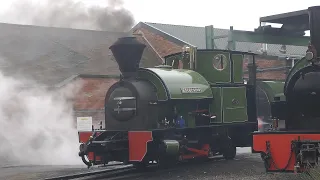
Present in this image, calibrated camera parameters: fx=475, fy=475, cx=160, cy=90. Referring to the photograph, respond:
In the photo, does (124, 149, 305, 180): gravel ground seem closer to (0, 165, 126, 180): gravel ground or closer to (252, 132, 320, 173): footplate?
(252, 132, 320, 173): footplate

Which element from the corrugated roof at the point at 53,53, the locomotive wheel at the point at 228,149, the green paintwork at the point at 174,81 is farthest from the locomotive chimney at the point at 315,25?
the corrugated roof at the point at 53,53

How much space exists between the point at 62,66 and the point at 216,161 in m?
10.9

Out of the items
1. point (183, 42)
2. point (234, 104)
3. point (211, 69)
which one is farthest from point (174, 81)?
point (183, 42)

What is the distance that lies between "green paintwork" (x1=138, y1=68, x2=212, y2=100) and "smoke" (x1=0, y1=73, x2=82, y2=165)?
4.68 metres

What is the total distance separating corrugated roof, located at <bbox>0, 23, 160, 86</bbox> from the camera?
61.7ft

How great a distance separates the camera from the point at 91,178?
8.80 meters

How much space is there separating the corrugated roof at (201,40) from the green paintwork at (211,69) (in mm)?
12617

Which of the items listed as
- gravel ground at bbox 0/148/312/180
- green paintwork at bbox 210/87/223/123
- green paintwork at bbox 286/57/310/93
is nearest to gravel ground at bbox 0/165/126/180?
gravel ground at bbox 0/148/312/180

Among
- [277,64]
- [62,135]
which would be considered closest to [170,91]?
[62,135]

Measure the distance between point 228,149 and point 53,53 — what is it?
12.2 meters

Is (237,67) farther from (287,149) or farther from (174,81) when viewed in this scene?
(287,149)

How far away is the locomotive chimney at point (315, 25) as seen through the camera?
6652mm

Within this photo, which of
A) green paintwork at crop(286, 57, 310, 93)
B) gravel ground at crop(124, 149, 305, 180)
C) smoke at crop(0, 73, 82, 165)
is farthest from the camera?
smoke at crop(0, 73, 82, 165)

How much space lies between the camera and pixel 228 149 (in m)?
10.9
